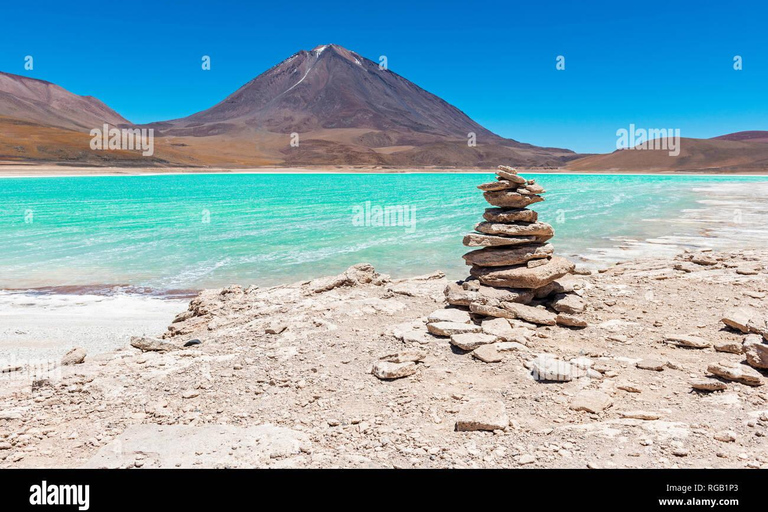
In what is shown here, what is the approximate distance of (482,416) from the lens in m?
4.42

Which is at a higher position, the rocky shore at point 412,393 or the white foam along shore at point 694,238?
the white foam along shore at point 694,238

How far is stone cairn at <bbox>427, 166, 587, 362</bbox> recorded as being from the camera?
21.4 feet

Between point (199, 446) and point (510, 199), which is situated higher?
point (510, 199)

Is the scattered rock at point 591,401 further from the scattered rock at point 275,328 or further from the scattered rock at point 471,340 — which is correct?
the scattered rock at point 275,328

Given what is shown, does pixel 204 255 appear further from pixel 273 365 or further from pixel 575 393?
pixel 575 393

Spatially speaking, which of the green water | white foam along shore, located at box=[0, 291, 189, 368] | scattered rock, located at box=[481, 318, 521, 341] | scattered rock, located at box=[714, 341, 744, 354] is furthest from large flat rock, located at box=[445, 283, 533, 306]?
the green water

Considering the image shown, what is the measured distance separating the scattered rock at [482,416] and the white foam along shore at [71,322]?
5.30 m

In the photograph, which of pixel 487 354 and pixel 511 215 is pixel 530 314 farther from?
pixel 511 215

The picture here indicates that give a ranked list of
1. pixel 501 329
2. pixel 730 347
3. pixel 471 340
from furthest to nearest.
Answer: pixel 501 329
pixel 471 340
pixel 730 347

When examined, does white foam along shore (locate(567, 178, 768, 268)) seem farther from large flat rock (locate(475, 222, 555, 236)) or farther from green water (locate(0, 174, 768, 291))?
large flat rock (locate(475, 222, 555, 236))

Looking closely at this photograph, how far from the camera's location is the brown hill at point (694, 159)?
13188 cm

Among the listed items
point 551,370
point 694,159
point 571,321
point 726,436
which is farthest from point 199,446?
point 694,159

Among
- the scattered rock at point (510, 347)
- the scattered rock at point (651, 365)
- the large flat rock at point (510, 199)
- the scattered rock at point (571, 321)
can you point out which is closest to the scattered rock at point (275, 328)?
the scattered rock at point (510, 347)

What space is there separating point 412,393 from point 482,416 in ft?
2.78
